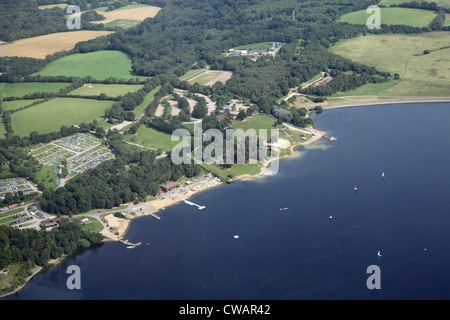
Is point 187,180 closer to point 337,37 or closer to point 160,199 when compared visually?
point 160,199

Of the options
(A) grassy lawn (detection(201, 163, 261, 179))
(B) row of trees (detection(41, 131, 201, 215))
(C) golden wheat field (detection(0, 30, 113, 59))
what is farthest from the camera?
(C) golden wheat field (detection(0, 30, 113, 59))

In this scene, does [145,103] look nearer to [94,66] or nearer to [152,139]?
[152,139]

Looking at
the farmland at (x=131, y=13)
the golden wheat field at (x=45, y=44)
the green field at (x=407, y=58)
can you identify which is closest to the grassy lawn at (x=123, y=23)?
the farmland at (x=131, y=13)

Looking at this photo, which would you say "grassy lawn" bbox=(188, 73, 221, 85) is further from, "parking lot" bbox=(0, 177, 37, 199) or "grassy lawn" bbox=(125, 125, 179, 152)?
"parking lot" bbox=(0, 177, 37, 199)

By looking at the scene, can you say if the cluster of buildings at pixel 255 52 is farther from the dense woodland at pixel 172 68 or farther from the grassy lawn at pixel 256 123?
the grassy lawn at pixel 256 123

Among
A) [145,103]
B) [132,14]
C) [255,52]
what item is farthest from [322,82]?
[132,14]

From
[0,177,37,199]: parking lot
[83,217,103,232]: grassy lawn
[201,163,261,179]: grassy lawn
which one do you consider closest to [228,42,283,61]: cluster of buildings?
[201,163,261,179]: grassy lawn
